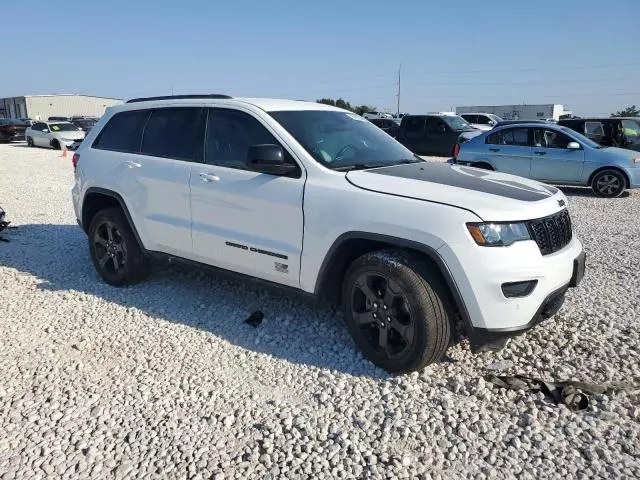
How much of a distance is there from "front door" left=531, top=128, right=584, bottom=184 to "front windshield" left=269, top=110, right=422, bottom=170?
7882 millimetres

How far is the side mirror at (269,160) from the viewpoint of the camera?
3.69 metres

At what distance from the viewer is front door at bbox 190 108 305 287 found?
383 centimetres

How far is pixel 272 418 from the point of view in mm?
3076

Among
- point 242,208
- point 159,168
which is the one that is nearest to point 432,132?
point 159,168

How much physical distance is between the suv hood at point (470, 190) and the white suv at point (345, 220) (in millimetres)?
13

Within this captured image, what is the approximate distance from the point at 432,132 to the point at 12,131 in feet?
78.8

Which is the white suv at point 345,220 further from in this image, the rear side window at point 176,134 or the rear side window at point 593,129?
the rear side window at point 593,129

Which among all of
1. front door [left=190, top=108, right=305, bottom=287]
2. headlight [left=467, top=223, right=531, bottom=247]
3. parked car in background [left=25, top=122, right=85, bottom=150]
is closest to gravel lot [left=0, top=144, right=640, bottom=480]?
front door [left=190, top=108, right=305, bottom=287]

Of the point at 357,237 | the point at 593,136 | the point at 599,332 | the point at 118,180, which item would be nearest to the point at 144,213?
the point at 118,180

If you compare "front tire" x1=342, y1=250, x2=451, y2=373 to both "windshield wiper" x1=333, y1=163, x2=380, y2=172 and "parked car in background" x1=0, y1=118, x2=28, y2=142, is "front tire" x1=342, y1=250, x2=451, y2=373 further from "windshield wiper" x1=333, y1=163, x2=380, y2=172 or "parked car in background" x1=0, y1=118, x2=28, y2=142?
"parked car in background" x1=0, y1=118, x2=28, y2=142

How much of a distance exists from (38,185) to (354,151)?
36.6 feet

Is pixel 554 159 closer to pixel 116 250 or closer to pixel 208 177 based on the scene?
pixel 208 177

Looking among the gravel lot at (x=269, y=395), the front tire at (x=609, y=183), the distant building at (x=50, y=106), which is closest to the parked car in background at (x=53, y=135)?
the front tire at (x=609, y=183)

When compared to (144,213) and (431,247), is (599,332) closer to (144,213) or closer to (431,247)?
(431,247)
